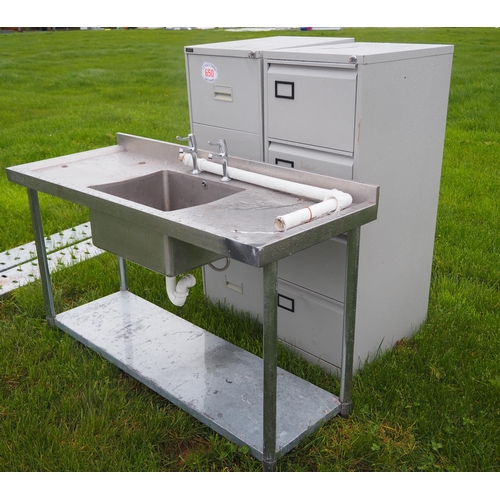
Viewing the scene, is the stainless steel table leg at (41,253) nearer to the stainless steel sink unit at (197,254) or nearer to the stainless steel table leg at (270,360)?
the stainless steel sink unit at (197,254)

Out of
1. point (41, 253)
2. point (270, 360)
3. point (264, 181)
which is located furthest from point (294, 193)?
point (41, 253)

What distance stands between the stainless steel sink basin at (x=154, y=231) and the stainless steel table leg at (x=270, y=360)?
488mm

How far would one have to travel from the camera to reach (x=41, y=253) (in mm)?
3090

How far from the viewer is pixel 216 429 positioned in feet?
7.91

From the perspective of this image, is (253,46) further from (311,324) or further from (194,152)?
(311,324)

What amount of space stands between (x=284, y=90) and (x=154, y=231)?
850 millimetres

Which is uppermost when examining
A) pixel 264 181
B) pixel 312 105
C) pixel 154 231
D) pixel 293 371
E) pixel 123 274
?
pixel 312 105

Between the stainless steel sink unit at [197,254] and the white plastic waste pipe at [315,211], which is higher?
the white plastic waste pipe at [315,211]

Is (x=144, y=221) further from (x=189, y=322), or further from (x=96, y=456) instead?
(x=189, y=322)

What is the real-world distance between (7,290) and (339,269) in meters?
2.12

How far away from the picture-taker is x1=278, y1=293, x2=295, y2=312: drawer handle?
2867 mm

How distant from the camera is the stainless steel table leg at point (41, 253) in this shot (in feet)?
9.65

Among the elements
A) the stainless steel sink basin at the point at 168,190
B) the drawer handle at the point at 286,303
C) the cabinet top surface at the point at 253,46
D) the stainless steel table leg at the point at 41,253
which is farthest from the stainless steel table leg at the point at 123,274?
the cabinet top surface at the point at 253,46

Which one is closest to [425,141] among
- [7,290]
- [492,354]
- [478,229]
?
[492,354]
